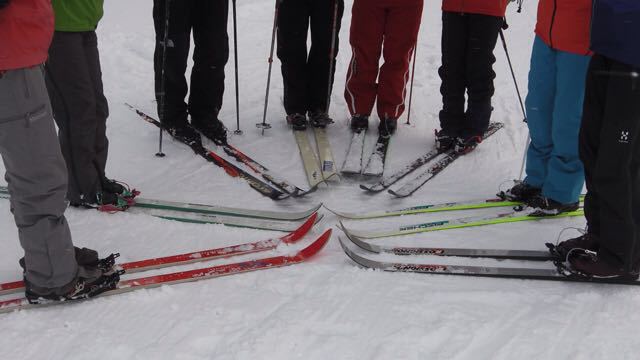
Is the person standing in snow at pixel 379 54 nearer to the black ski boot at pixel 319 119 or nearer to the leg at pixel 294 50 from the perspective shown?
the black ski boot at pixel 319 119

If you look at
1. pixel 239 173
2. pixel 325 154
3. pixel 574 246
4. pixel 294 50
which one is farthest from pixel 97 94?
pixel 574 246

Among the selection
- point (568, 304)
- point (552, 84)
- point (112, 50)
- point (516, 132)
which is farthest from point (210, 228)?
point (112, 50)

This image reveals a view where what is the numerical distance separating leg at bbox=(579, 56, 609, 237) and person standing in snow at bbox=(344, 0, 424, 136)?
1898mm

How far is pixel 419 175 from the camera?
13.0 feet

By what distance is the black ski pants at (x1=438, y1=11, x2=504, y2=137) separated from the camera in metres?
4.02

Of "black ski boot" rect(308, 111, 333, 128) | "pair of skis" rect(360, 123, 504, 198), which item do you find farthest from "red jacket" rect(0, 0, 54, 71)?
"black ski boot" rect(308, 111, 333, 128)

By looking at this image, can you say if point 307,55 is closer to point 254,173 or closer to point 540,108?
point 254,173

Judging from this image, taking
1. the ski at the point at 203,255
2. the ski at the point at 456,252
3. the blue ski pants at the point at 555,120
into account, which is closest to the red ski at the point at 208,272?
the ski at the point at 203,255

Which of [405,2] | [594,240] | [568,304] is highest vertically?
[405,2]

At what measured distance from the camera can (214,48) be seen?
13.9 ft

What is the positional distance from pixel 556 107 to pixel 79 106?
8.65ft

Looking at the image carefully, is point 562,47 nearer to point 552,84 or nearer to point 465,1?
point 552,84

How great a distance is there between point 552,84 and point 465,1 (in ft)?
3.40

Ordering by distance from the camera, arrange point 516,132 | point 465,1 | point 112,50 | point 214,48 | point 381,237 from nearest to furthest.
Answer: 1. point 381,237
2. point 465,1
3. point 214,48
4. point 516,132
5. point 112,50
